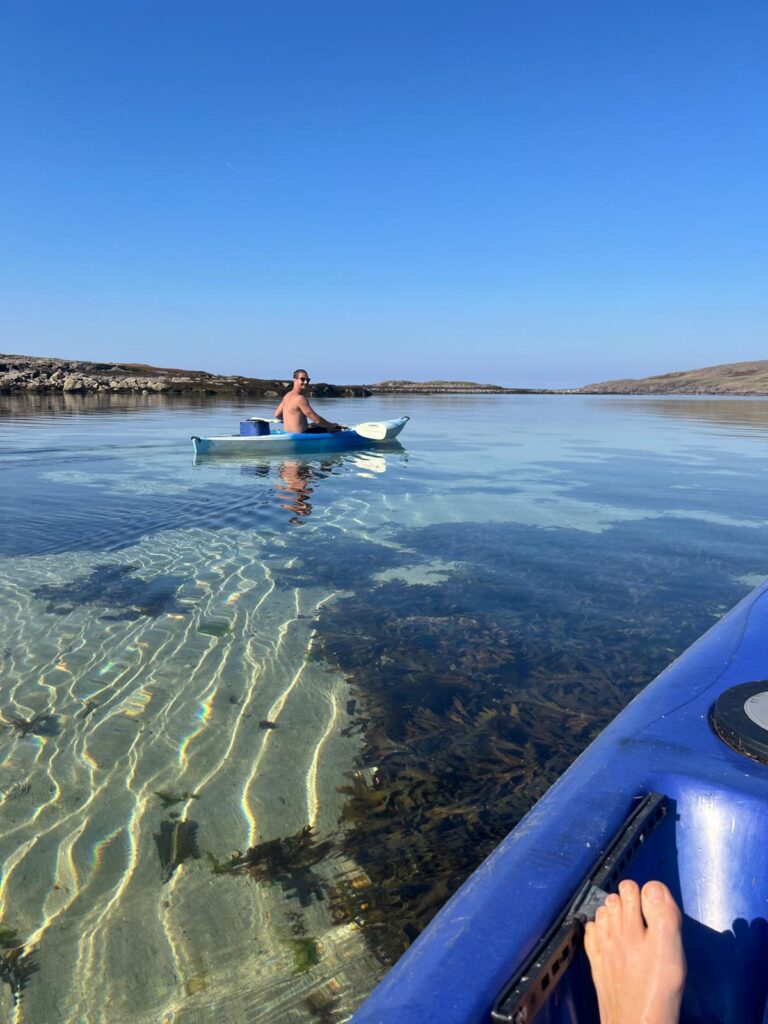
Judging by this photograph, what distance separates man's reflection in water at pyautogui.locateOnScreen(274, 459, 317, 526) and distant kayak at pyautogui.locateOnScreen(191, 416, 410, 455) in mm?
505

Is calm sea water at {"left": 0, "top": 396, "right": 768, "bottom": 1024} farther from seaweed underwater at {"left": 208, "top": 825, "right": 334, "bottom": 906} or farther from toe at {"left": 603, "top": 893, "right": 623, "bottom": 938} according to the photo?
toe at {"left": 603, "top": 893, "right": 623, "bottom": 938}

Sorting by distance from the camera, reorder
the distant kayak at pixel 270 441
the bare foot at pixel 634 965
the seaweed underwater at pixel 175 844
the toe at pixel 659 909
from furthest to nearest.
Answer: the distant kayak at pixel 270 441 → the seaweed underwater at pixel 175 844 → the toe at pixel 659 909 → the bare foot at pixel 634 965

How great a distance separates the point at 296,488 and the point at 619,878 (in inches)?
409

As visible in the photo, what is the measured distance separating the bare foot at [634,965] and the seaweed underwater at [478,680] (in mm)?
1056

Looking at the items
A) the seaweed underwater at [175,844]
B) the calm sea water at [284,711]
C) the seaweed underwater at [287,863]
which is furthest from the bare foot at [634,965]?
the seaweed underwater at [175,844]

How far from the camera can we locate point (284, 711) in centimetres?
409

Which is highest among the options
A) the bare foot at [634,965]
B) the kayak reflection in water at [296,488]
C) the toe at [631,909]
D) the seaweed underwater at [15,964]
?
the toe at [631,909]

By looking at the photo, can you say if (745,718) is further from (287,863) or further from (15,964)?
(15,964)

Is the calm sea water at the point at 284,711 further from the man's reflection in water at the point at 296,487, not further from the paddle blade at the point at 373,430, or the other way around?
the paddle blade at the point at 373,430

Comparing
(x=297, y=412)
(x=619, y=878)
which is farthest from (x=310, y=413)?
(x=619, y=878)

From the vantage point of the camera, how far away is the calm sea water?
2.42m

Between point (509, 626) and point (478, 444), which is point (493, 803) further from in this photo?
point (478, 444)

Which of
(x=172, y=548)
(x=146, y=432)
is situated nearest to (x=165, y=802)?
(x=172, y=548)

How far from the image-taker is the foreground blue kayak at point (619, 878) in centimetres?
139
